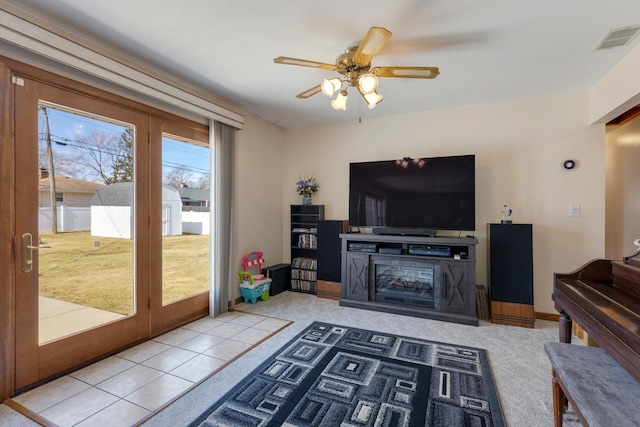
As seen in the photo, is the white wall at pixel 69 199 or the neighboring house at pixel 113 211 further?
the neighboring house at pixel 113 211

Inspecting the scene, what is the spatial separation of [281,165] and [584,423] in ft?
14.0

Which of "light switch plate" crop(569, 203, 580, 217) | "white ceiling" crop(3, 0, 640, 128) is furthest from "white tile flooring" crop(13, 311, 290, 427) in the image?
"light switch plate" crop(569, 203, 580, 217)

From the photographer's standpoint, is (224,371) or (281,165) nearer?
(224,371)

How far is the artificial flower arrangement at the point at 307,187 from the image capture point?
445cm

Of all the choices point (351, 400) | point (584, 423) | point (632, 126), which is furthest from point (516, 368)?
point (632, 126)

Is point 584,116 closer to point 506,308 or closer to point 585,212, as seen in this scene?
point 585,212

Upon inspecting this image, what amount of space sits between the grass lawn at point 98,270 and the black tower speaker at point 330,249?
1.74 m

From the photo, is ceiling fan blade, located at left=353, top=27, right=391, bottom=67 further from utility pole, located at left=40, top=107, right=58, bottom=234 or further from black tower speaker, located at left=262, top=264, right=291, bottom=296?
black tower speaker, located at left=262, top=264, right=291, bottom=296

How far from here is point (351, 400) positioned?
73.9 inches

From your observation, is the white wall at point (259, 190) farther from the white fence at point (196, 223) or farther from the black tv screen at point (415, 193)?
the black tv screen at point (415, 193)

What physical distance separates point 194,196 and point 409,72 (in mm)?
2523

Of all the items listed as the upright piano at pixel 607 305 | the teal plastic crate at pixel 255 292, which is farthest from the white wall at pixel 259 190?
the upright piano at pixel 607 305

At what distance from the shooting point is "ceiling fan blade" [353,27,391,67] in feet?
5.50

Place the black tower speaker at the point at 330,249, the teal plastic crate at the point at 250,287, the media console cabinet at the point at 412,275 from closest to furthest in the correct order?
the media console cabinet at the point at 412,275 → the teal plastic crate at the point at 250,287 → the black tower speaker at the point at 330,249
